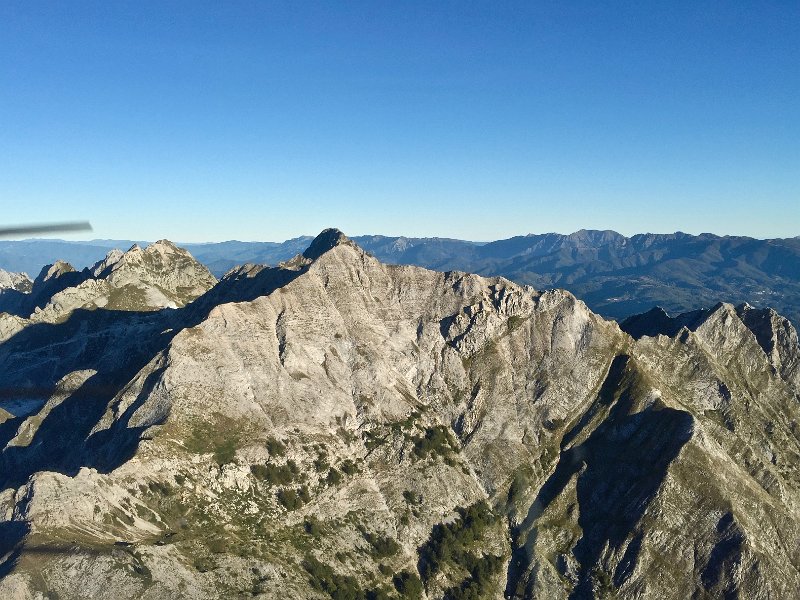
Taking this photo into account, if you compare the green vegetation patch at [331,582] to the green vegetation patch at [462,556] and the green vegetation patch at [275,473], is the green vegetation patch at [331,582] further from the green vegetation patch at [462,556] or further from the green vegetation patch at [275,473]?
the green vegetation patch at [275,473]

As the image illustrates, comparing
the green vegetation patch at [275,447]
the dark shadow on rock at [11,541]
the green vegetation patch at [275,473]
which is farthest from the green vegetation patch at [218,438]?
the dark shadow on rock at [11,541]

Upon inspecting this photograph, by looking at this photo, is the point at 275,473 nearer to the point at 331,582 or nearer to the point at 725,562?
the point at 331,582

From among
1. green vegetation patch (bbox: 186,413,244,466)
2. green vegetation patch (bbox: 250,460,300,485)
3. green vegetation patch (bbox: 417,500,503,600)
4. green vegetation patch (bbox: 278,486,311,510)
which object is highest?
green vegetation patch (bbox: 186,413,244,466)

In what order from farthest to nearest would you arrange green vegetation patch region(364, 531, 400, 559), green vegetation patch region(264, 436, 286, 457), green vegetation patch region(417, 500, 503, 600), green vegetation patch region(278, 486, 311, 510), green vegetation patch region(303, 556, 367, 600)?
green vegetation patch region(264, 436, 286, 457), green vegetation patch region(417, 500, 503, 600), green vegetation patch region(364, 531, 400, 559), green vegetation patch region(278, 486, 311, 510), green vegetation patch region(303, 556, 367, 600)

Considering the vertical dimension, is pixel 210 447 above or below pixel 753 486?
above

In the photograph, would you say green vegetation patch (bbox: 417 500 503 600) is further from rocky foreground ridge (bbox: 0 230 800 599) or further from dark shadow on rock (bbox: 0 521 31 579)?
dark shadow on rock (bbox: 0 521 31 579)

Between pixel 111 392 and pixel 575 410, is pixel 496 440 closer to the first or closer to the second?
pixel 575 410

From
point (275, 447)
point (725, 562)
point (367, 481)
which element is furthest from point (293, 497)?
point (725, 562)

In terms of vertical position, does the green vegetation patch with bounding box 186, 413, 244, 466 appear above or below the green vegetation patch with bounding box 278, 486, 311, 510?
above

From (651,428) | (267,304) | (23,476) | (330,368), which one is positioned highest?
(267,304)

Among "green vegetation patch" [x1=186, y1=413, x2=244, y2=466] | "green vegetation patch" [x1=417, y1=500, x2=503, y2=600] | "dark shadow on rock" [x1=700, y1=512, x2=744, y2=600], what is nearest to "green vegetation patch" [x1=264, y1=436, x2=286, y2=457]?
"green vegetation patch" [x1=186, y1=413, x2=244, y2=466]

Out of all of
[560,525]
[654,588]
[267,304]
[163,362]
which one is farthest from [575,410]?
[163,362]
